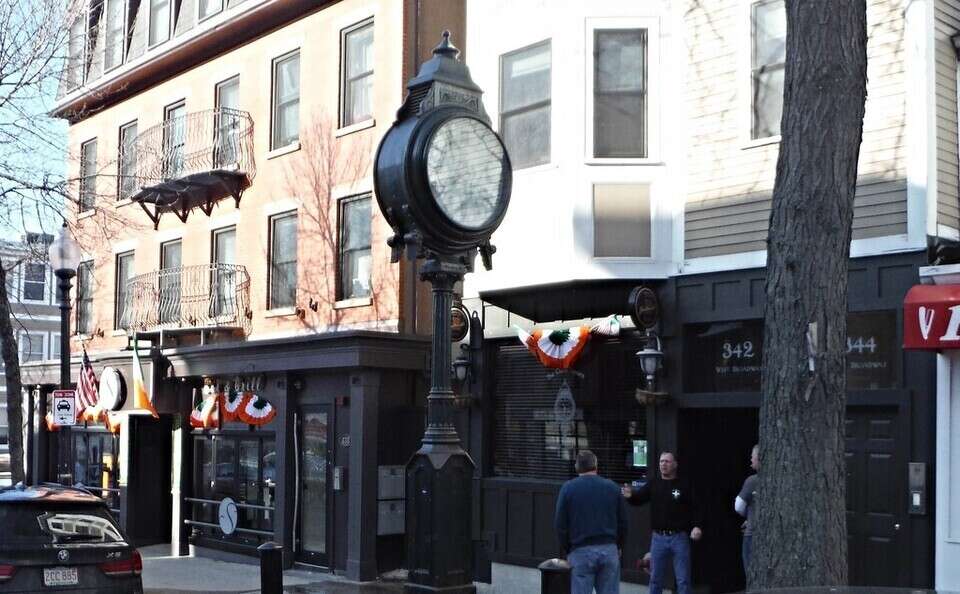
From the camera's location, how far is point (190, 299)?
20891 mm

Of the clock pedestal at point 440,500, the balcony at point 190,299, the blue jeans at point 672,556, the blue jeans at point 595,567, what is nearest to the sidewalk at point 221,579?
the balcony at point 190,299

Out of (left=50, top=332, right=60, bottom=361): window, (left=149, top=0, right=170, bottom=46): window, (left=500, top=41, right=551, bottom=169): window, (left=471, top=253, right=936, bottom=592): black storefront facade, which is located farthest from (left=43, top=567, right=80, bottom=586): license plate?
(left=50, top=332, right=60, bottom=361): window

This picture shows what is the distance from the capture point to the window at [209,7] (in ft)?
68.3

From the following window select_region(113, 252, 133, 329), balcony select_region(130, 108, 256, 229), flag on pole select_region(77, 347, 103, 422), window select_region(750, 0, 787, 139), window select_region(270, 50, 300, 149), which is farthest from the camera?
window select_region(113, 252, 133, 329)

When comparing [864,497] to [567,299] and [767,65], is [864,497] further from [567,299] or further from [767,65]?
[767,65]

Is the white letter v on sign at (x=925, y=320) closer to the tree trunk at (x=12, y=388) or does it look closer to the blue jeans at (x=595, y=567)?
the blue jeans at (x=595, y=567)

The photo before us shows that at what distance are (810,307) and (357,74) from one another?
1252 cm

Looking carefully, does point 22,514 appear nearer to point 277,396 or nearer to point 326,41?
point 277,396

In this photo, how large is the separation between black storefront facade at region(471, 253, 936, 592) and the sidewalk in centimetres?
218

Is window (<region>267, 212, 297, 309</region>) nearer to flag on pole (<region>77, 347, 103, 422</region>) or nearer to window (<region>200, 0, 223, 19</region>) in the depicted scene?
window (<region>200, 0, 223, 19</region>)

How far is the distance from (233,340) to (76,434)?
6948 mm

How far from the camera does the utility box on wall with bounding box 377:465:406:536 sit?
54.3ft

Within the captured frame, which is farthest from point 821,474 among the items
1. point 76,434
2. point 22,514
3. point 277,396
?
point 76,434

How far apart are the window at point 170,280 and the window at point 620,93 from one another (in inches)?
386
